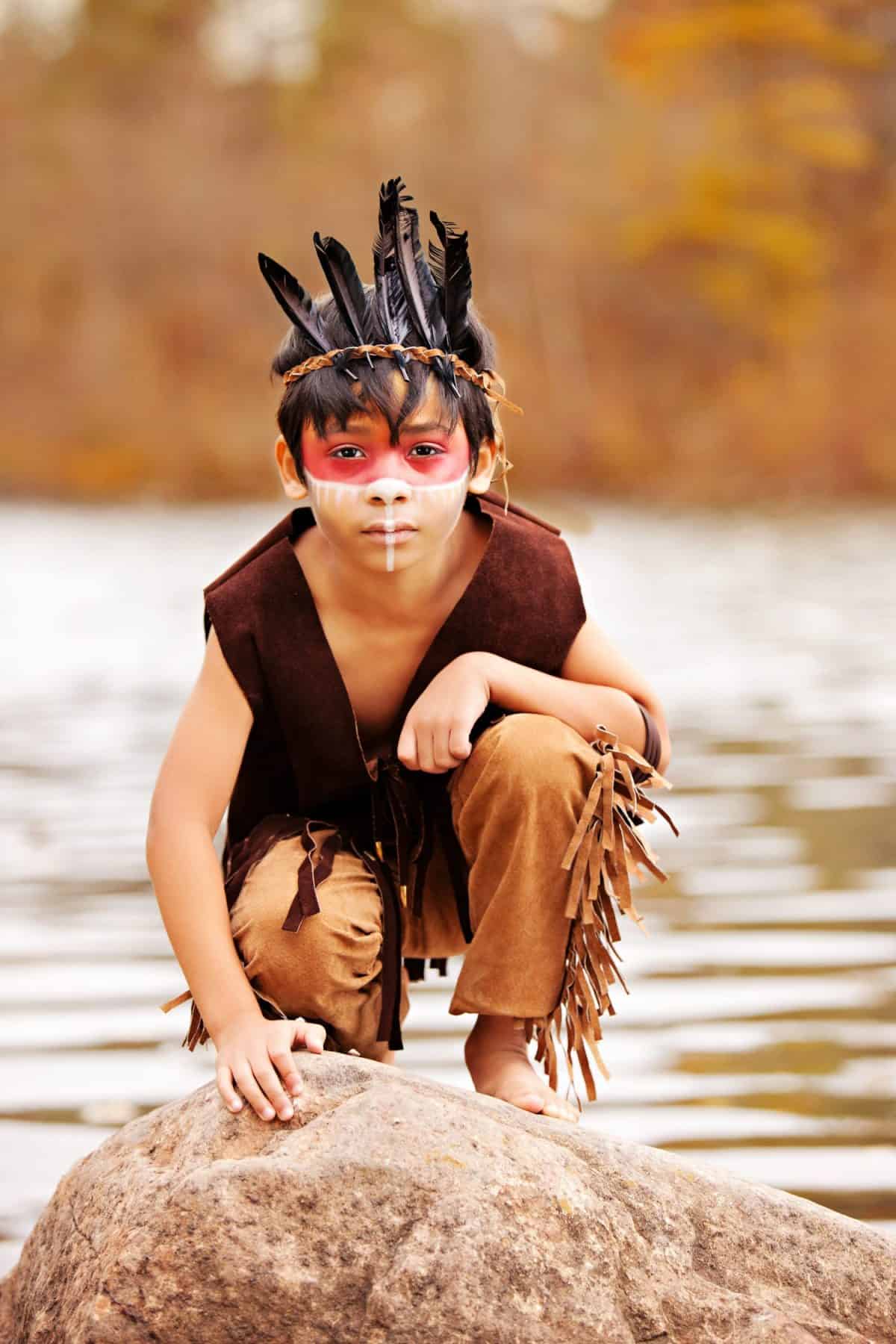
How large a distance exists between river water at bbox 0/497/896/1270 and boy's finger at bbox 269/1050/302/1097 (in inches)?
17.2

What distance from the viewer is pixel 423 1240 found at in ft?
5.74

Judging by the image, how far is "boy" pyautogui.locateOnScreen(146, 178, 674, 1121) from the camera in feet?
7.23

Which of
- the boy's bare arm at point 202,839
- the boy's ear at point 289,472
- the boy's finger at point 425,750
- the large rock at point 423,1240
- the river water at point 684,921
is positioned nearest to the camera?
the large rock at point 423,1240

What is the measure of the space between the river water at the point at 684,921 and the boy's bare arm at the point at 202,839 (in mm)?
472

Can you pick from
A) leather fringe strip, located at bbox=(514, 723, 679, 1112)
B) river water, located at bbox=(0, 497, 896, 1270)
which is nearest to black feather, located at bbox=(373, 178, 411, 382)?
leather fringe strip, located at bbox=(514, 723, 679, 1112)

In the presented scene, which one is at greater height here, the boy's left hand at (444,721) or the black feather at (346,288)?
the black feather at (346,288)

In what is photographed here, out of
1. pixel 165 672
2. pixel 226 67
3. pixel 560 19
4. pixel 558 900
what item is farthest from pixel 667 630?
pixel 226 67

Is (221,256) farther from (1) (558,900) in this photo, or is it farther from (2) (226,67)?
(1) (558,900)

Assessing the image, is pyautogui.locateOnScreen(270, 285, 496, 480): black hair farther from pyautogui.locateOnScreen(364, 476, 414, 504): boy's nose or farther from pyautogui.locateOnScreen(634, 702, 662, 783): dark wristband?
pyautogui.locateOnScreen(634, 702, 662, 783): dark wristband

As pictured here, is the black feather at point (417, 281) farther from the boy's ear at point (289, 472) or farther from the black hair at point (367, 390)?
the boy's ear at point (289, 472)

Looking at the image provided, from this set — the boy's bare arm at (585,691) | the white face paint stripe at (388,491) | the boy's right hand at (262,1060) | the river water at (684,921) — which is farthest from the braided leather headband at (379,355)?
the river water at (684,921)

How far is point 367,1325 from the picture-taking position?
1731 mm

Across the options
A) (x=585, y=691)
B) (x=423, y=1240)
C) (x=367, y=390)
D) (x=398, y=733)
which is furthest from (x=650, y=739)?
(x=423, y=1240)

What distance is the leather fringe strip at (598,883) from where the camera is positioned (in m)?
2.21
